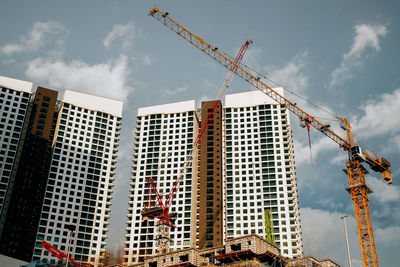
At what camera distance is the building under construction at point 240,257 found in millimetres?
88562

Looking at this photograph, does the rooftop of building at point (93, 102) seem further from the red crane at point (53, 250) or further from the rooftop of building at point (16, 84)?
the red crane at point (53, 250)

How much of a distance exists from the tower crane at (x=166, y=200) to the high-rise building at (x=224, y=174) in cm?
180

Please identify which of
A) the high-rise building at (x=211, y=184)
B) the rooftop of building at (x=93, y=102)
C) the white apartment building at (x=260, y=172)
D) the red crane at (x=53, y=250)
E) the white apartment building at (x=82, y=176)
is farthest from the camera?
the rooftop of building at (x=93, y=102)

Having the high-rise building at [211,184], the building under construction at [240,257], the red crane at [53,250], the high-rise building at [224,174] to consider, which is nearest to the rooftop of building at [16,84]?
the high-rise building at [224,174]

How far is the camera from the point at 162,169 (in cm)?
15838

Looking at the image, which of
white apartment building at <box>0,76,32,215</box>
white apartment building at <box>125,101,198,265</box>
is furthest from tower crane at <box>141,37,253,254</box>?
white apartment building at <box>0,76,32,215</box>

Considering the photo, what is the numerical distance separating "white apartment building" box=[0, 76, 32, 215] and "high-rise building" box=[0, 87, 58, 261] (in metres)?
2.36

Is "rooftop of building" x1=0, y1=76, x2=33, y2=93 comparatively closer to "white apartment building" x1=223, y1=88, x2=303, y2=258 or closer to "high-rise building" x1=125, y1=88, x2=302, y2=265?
"high-rise building" x1=125, y1=88, x2=302, y2=265

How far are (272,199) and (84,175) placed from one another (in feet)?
224

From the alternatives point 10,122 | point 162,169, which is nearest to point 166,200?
point 162,169

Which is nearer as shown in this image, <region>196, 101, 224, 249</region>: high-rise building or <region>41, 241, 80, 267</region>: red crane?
<region>41, 241, 80, 267</region>: red crane

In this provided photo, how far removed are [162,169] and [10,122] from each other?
56.5 metres

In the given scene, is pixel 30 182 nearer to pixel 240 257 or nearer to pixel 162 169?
pixel 162 169

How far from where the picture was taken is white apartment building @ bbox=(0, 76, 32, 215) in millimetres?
147000
